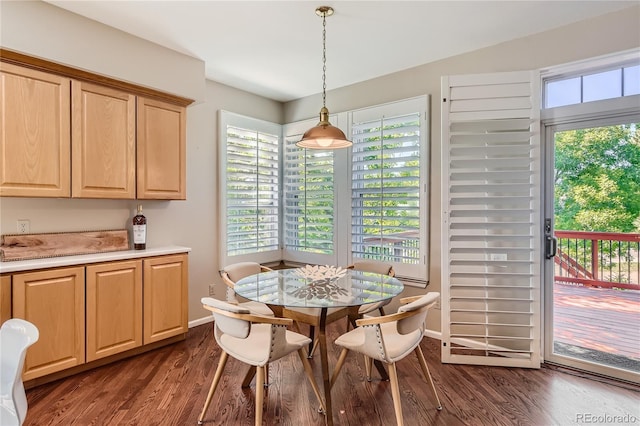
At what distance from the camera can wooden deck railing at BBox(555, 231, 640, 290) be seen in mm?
2627

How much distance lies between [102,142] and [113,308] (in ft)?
4.58

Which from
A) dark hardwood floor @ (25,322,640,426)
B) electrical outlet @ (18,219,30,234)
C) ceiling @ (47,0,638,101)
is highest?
ceiling @ (47,0,638,101)

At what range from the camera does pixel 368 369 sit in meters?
2.72

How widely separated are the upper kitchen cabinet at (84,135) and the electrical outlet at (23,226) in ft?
1.15

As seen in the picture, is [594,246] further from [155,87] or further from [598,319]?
[155,87]

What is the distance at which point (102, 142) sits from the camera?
2.88m

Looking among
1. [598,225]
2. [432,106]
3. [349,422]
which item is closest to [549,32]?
[432,106]

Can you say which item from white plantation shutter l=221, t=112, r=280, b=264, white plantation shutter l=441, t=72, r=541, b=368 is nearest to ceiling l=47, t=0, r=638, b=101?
white plantation shutter l=441, t=72, r=541, b=368

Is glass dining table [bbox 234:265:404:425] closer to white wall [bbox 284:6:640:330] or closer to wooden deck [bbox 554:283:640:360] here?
white wall [bbox 284:6:640:330]

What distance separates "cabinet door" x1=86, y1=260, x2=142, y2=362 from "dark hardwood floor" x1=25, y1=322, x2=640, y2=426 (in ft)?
0.68

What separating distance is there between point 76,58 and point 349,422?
3.28 metres

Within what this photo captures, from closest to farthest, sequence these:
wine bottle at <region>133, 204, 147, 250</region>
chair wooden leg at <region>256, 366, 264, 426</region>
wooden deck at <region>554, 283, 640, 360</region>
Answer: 1. chair wooden leg at <region>256, 366, 264, 426</region>
2. wooden deck at <region>554, 283, 640, 360</region>
3. wine bottle at <region>133, 204, 147, 250</region>

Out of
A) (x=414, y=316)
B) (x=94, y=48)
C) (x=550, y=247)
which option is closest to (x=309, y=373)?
(x=414, y=316)

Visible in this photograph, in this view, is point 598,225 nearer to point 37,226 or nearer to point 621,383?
point 621,383
